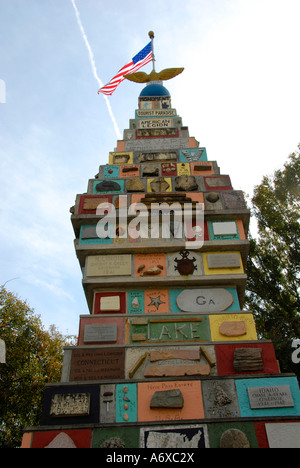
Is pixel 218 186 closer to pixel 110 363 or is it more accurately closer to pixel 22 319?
pixel 110 363

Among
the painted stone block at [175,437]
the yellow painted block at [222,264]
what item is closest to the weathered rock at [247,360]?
the painted stone block at [175,437]

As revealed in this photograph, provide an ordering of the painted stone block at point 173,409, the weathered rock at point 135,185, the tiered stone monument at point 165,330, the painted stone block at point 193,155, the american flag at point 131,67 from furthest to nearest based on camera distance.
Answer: the american flag at point 131,67
the painted stone block at point 193,155
the weathered rock at point 135,185
the painted stone block at point 173,409
the tiered stone monument at point 165,330

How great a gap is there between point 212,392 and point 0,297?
12.0 meters

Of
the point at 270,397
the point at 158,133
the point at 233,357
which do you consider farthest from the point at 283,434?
the point at 158,133

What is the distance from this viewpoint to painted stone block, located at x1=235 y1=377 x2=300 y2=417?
15.8ft

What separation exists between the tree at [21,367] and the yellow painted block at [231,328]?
885 centimetres

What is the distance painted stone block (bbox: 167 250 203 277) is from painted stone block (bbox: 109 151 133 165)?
9.70ft

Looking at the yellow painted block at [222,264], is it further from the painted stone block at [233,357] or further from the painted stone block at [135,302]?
the painted stone block at [233,357]

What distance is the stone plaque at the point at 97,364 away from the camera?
5.28 meters

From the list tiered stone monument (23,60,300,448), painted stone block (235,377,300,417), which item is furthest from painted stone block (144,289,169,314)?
painted stone block (235,377,300,417)

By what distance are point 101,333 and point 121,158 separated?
444cm

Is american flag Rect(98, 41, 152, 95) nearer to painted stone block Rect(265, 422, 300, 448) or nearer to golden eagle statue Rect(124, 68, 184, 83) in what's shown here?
golden eagle statue Rect(124, 68, 184, 83)

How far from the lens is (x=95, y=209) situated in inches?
292
